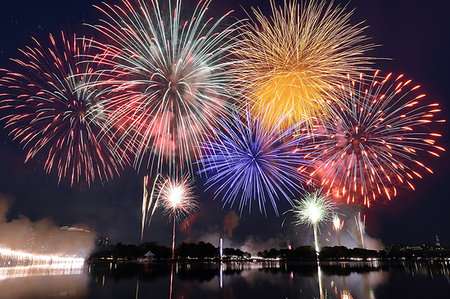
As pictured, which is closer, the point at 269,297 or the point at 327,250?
the point at 269,297

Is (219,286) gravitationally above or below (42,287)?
below

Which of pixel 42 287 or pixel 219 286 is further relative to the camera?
pixel 219 286

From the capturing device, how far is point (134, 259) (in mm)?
157375

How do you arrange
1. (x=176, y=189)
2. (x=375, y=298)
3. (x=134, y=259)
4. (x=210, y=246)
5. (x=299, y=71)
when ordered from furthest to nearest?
1. (x=210, y=246)
2. (x=134, y=259)
3. (x=176, y=189)
4. (x=375, y=298)
5. (x=299, y=71)

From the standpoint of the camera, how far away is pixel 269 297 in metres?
28.4

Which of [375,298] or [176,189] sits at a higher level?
[176,189]

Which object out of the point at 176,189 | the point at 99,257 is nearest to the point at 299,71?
the point at 176,189

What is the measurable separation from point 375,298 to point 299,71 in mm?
24278

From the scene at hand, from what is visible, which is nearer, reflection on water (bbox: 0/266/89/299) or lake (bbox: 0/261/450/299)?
reflection on water (bbox: 0/266/89/299)

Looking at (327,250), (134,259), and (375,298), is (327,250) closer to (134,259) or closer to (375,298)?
(134,259)

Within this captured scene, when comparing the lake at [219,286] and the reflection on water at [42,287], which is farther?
the lake at [219,286]

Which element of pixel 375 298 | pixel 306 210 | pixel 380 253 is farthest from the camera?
pixel 380 253

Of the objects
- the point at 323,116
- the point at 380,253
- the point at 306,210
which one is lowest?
the point at 380,253

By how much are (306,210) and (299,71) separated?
43.8m
